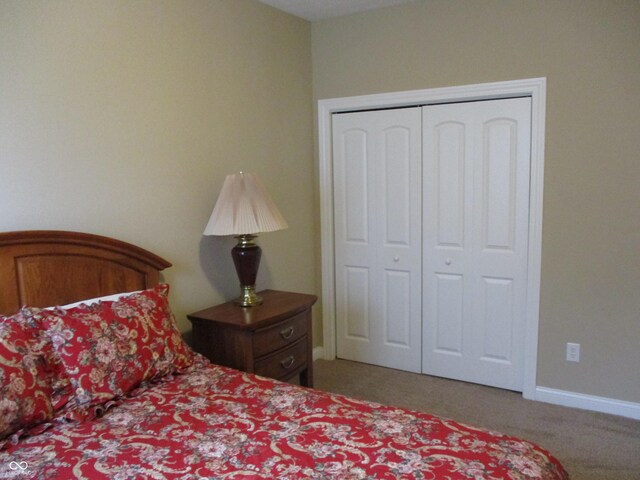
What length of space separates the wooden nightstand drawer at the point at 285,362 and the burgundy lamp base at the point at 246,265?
12.5 inches

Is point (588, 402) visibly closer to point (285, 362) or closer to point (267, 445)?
point (285, 362)

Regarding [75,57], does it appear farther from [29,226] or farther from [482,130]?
[482,130]

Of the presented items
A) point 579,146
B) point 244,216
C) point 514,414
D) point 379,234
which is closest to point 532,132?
point 579,146

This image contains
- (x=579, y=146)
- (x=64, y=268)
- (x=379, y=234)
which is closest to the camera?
(x=64, y=268)

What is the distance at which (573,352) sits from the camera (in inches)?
123

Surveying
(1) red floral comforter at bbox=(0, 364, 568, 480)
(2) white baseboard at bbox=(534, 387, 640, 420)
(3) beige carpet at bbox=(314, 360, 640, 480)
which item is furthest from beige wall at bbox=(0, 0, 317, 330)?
(2) white baseboard at bbox=(534, 387, 640, 420)

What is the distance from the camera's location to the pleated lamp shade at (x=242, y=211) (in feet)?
8.75

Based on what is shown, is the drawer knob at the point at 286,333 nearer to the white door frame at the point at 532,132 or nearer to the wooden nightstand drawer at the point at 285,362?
the wooden nightstand drawer at the point at 285,362

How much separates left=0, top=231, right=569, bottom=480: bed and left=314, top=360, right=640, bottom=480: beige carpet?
3.80 ft

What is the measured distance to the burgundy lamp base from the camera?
2.83m

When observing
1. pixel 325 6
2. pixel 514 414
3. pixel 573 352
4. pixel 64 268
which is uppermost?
pixel 325 6

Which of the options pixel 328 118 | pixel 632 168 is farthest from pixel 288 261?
pixel 632 168

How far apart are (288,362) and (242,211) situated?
0.83m

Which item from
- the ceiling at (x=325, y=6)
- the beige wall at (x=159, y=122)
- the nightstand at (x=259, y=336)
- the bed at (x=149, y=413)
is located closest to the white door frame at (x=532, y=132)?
the beige wall at (x=159, y=122)
